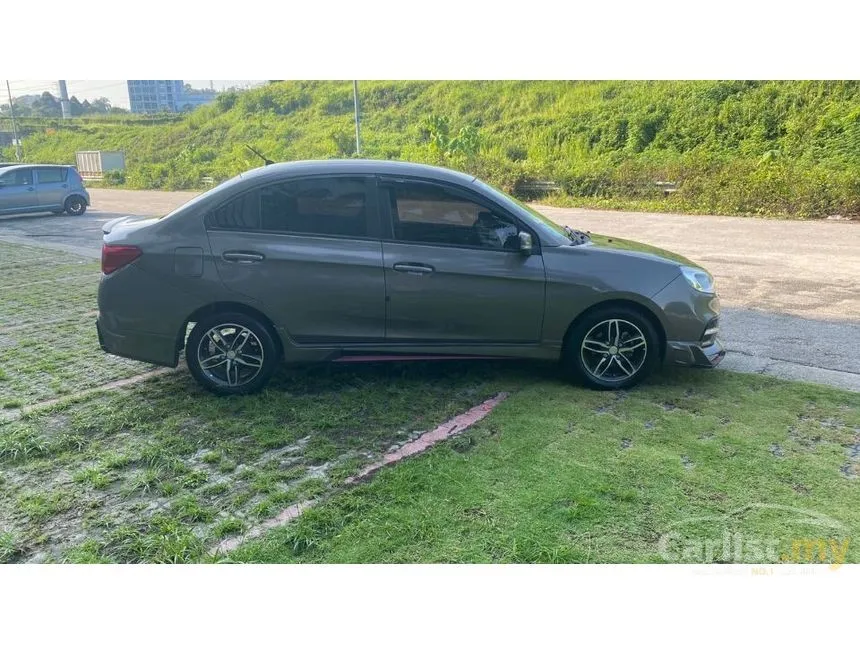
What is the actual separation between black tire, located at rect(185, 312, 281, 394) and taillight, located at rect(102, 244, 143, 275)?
660 mm

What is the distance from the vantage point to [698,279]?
5.01 metres

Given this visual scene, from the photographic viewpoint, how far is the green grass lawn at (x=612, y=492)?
3039mm

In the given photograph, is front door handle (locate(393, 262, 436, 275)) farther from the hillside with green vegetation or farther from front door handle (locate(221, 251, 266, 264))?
the hillside with green vegetation

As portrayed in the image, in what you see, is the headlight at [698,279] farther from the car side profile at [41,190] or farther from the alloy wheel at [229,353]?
the car side profile at [41,190]

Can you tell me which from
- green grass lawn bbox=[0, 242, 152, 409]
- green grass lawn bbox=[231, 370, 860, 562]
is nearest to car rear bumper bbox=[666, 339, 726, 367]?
green grass lawn bbox=[231, 370, 860, 562]

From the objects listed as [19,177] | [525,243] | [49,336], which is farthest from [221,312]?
[19,177]

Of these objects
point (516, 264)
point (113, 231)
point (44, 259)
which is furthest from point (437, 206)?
point (44, 259)

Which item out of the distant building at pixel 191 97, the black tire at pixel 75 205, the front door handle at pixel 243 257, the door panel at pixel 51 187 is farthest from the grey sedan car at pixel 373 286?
the black tire at pixel 75 205

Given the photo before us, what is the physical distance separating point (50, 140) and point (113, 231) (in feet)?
103

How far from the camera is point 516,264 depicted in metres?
4.83

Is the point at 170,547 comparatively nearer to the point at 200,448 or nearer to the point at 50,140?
the point at 200,448

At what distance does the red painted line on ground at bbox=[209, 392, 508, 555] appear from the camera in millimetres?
3152

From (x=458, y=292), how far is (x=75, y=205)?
17.4 m

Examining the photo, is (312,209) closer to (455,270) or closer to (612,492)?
(455,270)
